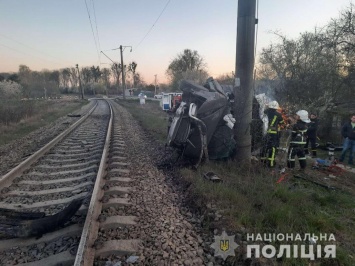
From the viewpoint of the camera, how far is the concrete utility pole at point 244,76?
6.19 meters

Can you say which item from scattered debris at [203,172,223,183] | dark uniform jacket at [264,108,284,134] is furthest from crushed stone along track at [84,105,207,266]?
dark uniform jacket at [264,108,284,134]

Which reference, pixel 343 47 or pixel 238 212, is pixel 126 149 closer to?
pixel 238 212

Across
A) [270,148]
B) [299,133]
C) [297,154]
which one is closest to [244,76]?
[270,148]

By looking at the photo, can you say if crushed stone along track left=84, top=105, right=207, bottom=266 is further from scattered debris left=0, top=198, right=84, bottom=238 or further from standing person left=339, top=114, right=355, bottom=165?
standing person left=339, top=114, right=355, bottom=165

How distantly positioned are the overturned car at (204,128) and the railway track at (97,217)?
104 cm

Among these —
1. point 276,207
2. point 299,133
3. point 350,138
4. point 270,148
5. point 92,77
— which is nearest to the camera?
point 276,207

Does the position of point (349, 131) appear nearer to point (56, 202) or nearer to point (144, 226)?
point (144, 226)

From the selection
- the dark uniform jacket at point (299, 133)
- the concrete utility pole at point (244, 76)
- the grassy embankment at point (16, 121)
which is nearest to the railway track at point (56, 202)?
the concrete utility pole at point (244, 76)

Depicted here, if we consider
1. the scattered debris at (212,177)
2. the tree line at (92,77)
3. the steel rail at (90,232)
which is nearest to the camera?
the steel rail at (90,232)

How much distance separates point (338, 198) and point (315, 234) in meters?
1.79

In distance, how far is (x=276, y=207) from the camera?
4.09 metres

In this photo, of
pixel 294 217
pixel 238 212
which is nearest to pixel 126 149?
pixel 238 212

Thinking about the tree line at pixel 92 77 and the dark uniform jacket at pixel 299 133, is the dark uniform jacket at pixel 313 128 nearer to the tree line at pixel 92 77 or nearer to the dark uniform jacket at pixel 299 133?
the dark uniform jacket at pixel 299 133

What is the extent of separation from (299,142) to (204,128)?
2.74 meters
